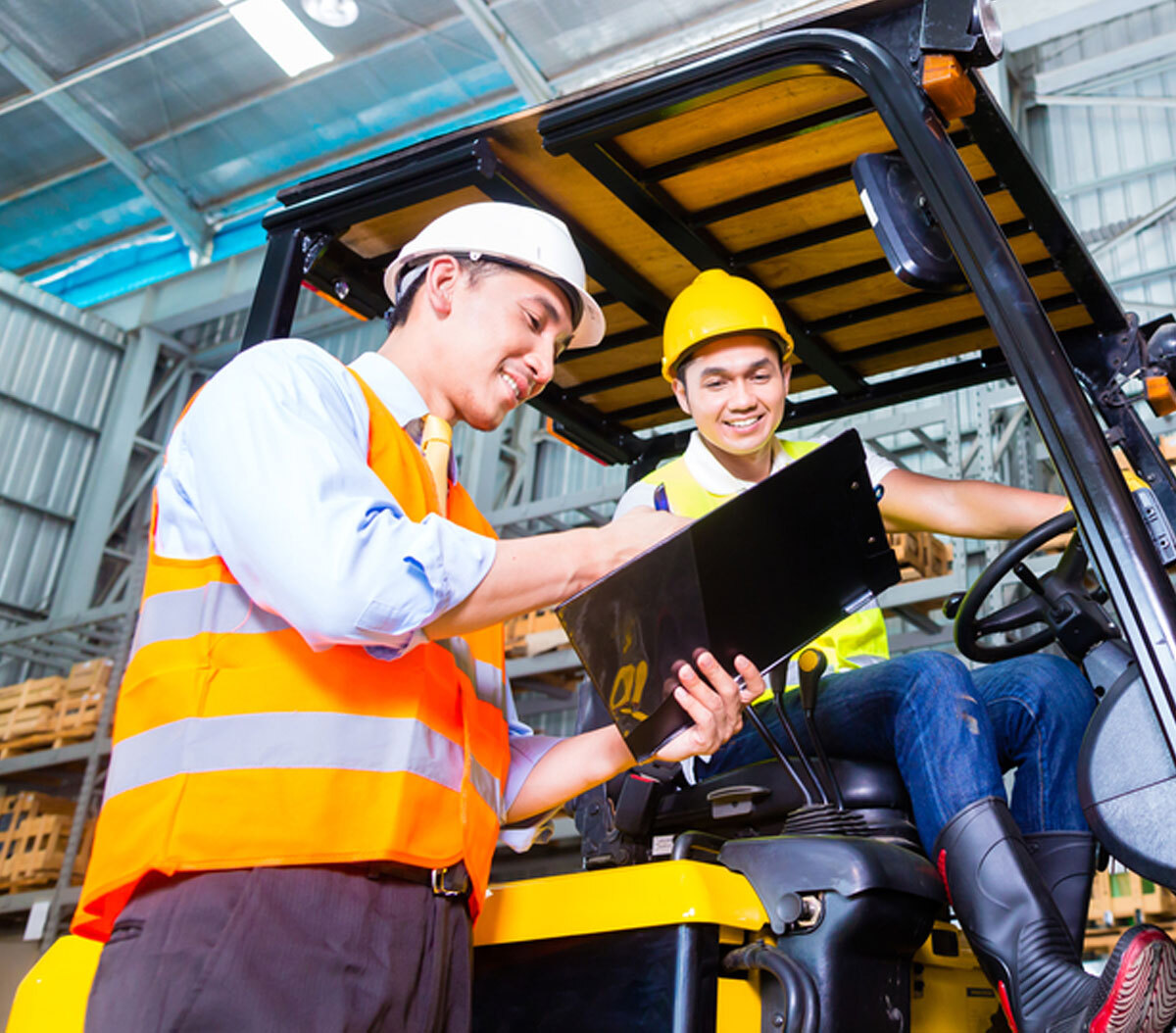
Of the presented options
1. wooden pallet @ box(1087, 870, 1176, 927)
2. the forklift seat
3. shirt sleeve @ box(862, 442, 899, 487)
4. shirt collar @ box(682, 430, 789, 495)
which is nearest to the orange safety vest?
the forklift seat

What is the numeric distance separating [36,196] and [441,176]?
553 inches

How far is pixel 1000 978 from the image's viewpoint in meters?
2.11

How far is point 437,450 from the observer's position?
2109 mm

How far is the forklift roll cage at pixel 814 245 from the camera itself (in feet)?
6.19

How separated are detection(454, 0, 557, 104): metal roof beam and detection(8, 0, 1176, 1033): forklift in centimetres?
827

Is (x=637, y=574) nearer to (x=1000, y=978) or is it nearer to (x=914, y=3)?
(x=1000, y=978)

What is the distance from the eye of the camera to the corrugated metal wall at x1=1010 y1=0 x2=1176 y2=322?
10953 millimetres

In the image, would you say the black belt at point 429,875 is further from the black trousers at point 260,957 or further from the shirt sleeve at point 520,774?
the shirt sleeve at point 520,774

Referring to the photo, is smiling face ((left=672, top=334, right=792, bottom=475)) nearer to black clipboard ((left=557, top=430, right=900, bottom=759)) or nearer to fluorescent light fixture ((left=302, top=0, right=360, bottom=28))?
black clipboard ((left=557, top=430, right=900, bottom=759))

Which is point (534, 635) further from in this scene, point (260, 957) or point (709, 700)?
point (260, 957)

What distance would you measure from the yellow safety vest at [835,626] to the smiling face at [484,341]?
0.69m

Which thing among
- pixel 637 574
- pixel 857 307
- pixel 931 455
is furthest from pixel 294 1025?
pixel 931 455

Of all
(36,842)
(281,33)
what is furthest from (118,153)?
(36,842)

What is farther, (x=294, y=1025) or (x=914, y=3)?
(x=914, y=3)
